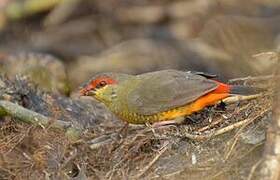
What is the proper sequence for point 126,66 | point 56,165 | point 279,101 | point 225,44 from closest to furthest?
1. point 279,101
2. point 56,165
3. point 225,44
4. point 126,66

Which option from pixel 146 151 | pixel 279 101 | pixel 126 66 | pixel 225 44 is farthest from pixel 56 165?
pixel 126 66

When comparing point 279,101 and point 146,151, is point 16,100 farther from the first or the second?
point 279,101

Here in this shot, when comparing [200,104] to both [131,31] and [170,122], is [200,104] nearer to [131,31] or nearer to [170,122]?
[170,122]

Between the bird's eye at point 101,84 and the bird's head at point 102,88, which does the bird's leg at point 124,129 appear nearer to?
the bird's head at point 102,88

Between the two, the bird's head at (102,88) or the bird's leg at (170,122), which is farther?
the bird's head at (102,88)

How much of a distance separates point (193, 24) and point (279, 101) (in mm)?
7940

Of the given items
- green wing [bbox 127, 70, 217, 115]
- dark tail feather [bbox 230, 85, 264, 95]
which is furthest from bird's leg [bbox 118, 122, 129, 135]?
dark tail feather [bbox 230, 85, 264, 95]

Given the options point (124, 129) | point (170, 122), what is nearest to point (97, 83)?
point (124, 129)

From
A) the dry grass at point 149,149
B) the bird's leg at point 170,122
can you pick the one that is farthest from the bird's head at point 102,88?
the bird's leg at point 170,122

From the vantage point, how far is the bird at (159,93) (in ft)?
22.6

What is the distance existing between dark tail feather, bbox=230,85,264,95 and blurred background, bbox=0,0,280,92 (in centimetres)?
455

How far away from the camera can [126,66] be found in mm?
12383

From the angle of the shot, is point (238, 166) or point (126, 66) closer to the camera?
point (238, 166)

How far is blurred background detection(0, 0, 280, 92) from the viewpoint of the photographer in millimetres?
12320
